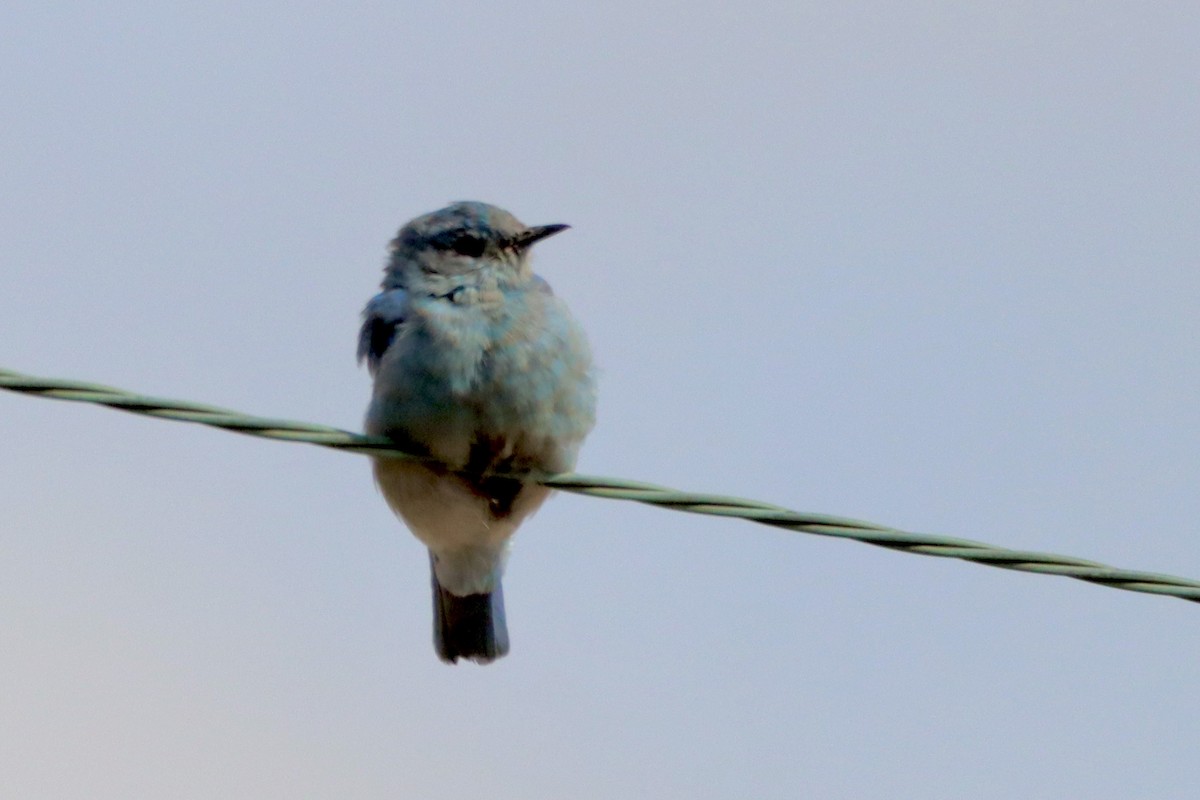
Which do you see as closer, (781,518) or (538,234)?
(781,518)

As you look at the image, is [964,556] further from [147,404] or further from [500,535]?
[500,535]

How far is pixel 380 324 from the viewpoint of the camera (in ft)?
24.8

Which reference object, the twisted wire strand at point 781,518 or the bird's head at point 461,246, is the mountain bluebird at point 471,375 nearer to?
the bird's head at point 461,246

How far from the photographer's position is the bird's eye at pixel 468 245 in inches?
310

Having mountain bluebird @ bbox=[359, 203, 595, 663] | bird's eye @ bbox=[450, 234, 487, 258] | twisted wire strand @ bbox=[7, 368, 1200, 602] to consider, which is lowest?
twisted wire strand @ bbox=[7, 368, 1200, 602]

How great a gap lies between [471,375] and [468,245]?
1.08 m

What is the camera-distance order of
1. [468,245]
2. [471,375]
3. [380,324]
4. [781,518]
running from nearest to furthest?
1. [781,518]
2. [471,375]
3. [380,324]
4. [468,245]

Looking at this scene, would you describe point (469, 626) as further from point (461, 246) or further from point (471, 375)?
point (471, 375)

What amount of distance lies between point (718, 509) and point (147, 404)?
1.68m

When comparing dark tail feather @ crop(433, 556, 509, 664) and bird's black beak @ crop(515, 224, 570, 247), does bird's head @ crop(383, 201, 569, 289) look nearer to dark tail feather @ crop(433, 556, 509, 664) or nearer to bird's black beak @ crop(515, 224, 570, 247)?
bird's black beak @ crop(515, 224, 570, 247)

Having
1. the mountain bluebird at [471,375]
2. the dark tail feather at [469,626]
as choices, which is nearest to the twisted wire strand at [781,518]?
the mountain bluebird at [471,375]

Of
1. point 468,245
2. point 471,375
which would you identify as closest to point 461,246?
point 468,245

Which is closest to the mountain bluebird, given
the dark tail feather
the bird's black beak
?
the bird's black beak

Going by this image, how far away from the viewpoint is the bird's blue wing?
295 inches
